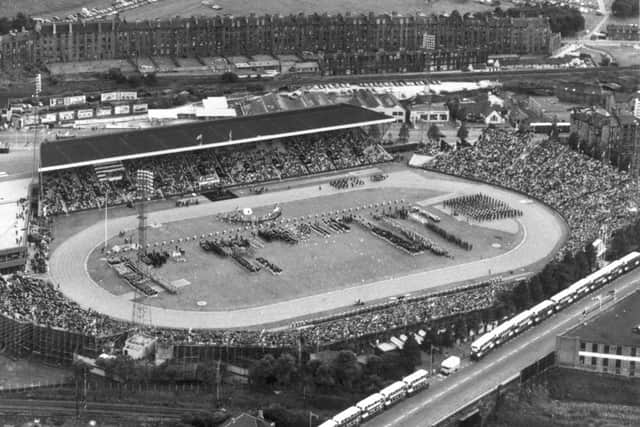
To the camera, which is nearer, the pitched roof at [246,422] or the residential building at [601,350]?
the pitched roof at [246,422]

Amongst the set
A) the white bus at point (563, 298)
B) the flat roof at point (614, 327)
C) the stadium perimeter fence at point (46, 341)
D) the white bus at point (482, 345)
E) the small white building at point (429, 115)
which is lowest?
the stadium perimeter fence at point (46, 341)

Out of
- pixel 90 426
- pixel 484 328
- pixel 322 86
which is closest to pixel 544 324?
pixel 484 328

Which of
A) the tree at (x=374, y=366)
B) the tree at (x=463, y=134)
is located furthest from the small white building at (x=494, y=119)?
the tree at (x=374, y=366)

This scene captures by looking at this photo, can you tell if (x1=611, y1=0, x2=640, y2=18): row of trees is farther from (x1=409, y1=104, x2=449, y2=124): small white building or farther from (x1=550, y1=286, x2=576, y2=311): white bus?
(x1=550, y1=286, x2=576, y2=311): white bus

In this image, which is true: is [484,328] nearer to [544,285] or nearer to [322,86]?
[544,285]

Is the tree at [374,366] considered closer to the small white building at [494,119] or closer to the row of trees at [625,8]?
the small white building at [494,119]
